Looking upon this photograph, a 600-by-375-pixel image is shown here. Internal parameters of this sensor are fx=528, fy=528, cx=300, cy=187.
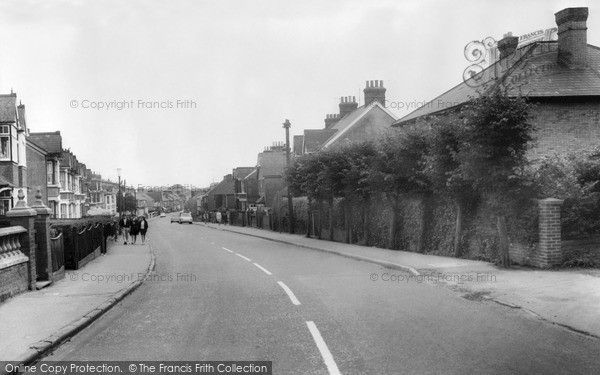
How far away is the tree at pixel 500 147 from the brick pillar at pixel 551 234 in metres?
0.79

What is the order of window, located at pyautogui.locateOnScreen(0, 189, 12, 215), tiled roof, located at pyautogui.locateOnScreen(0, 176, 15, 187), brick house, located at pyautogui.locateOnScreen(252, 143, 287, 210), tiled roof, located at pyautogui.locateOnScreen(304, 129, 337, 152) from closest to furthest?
tiled roof, located at pyautogui.locateOnScreen(0, 176, 15, 187) < window, located at pyautogui.locateOnScreen(0, 189, 12, 215) < tiled roof, located at pyautogui.locateOnScreen(304, 129, 337, 152) < brick house, located at pyautogui.locateOnScreen(252, 143, 287, 210)

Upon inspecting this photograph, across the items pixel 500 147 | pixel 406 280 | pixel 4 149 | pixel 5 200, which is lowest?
pixel 406 280

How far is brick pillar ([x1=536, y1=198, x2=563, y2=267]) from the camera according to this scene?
12.8 metres

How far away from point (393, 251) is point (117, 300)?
12.2 m

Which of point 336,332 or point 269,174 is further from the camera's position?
point 269,174

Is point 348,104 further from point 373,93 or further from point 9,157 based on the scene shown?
point 9,157

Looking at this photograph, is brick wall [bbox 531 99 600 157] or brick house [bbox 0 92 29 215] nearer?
brick wall [bbox 531 99 600 157]

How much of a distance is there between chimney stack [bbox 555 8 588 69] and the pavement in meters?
13.6

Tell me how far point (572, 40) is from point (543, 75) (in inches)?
94.6

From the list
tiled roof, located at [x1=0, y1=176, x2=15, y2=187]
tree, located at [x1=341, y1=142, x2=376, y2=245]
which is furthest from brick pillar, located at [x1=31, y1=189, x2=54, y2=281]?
tiled roof, located at [x1=0, y1=176, x2=15, y2=187]

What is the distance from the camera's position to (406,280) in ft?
42.6

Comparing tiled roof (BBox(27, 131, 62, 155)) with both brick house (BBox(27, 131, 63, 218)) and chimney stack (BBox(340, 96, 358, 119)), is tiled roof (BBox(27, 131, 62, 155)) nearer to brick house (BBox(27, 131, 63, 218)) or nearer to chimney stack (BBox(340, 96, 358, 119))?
brick house (BBox(27, 131, 63, 218))

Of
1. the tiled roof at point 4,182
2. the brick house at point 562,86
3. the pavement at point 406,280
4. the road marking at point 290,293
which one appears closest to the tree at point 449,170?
the pavement at point 406,280

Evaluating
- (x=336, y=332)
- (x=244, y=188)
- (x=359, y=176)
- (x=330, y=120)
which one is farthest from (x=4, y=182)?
(x=244, y=188)
